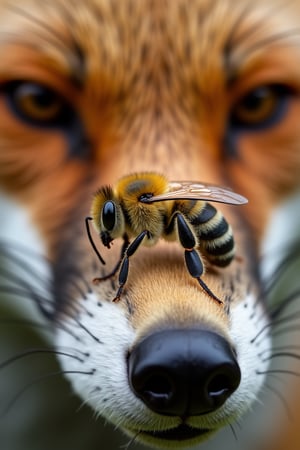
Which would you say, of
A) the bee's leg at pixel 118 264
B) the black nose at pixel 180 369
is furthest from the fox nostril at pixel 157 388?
the bee's leg at pixel 118 264

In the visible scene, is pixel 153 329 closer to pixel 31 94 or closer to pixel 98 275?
pixel 98 275

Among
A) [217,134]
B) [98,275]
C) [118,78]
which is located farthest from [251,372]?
[118,78]

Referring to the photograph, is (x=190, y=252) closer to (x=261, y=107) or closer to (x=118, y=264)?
(x=118, y=264)

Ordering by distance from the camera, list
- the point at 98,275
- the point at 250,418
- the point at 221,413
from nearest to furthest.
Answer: the point at 221,413 < the point at 98,275 < the point at 250,418

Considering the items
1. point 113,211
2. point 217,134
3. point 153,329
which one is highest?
point 217,134

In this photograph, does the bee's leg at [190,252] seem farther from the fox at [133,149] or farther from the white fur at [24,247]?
the white fur at [24,247]
